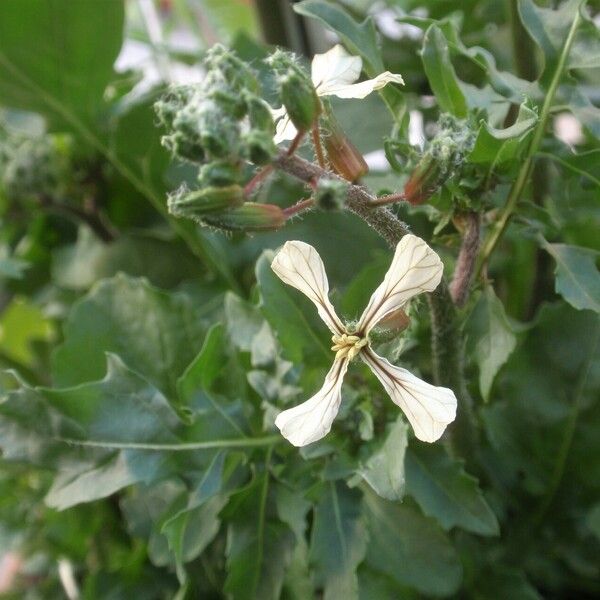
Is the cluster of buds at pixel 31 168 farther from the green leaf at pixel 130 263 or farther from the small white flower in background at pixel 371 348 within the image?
the small white flower in background at pixel 371 348

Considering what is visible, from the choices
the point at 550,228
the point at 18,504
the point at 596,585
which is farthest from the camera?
the point at 18,504

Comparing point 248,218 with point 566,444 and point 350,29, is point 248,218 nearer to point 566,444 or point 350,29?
point 350,29

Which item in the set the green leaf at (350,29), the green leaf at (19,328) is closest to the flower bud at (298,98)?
the green leaf at (350,29)

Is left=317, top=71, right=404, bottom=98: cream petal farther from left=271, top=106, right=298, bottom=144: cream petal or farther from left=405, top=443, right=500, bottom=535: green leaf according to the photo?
left=405, top=443, right=500, bottom=535: green leaf

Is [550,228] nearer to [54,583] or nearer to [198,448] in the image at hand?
[198,448]

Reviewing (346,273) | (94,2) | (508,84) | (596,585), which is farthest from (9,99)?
(596,585)

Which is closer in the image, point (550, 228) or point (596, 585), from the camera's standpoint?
point (550, 228)

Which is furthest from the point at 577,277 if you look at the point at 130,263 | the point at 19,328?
the point at 19,328
